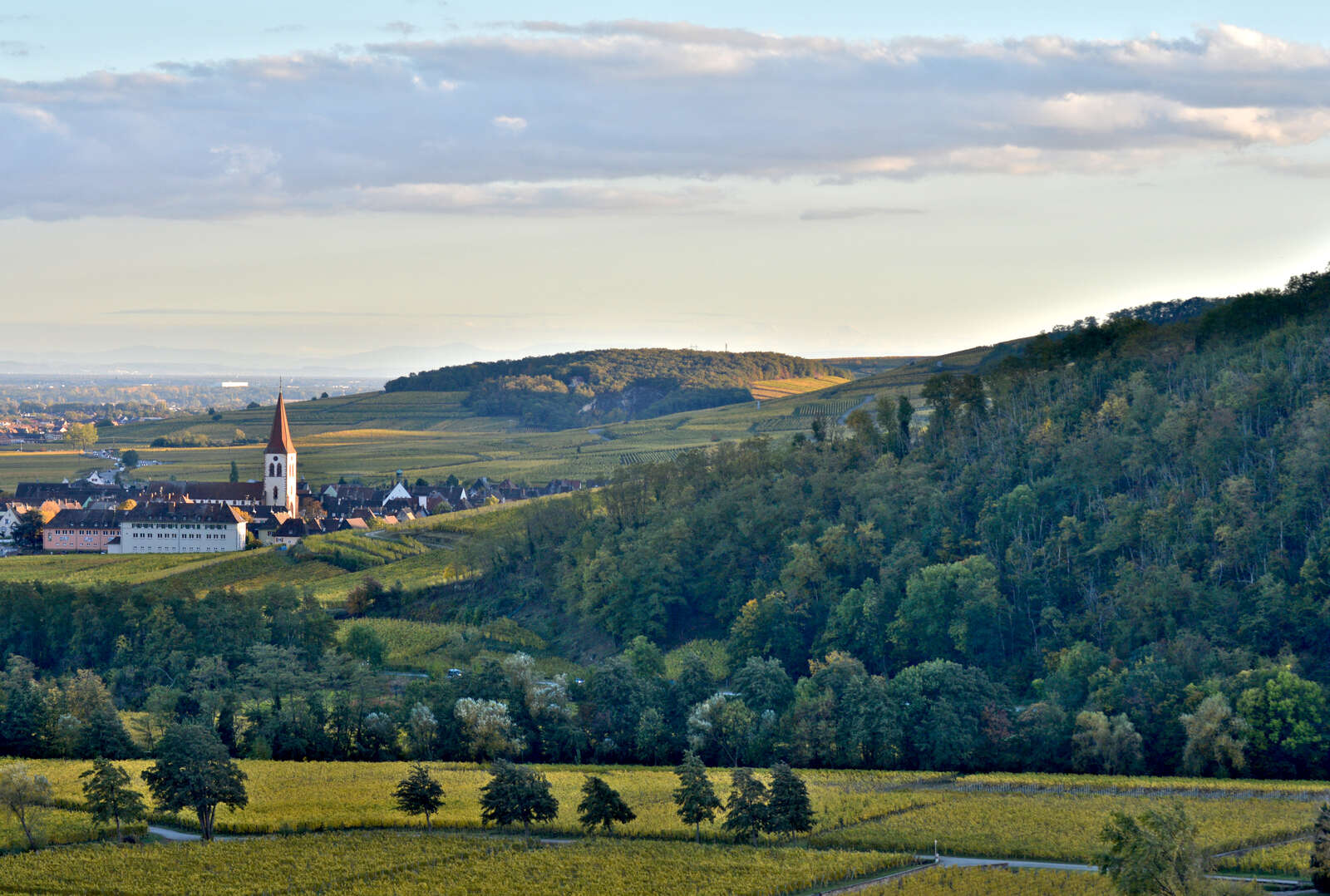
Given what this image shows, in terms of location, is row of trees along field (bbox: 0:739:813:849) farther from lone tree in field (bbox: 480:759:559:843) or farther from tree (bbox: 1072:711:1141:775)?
tree (bbox: 1072:711:1141:775)

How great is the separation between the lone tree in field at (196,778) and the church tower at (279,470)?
103 meters

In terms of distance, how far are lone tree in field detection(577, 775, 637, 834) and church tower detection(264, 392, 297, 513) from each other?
11025cm

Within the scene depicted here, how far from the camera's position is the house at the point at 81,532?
14388 centimetres

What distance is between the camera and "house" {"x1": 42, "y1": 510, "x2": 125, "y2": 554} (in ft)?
472

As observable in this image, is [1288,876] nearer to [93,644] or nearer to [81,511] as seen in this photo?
[93,644]

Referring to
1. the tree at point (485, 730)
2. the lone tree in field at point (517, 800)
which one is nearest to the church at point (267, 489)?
the tree at point (485, 730)

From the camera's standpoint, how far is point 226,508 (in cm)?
14275

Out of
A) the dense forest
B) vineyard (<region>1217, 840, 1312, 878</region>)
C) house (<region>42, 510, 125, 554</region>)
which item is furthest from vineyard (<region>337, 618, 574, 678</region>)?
house (<region>42, 510, 125, 554</region>)

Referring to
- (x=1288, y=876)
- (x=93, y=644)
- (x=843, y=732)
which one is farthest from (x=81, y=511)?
(x=1288, y=876)

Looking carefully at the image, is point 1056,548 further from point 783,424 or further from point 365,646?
point 783,424

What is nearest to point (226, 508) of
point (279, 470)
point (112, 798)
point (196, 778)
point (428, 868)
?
point (279, 470)

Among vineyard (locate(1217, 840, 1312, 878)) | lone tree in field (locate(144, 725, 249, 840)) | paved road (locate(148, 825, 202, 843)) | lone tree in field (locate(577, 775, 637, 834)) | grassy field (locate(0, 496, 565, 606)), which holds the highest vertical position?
grassy field (locate(0, 496, 565, 606))

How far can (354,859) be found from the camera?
51.2m

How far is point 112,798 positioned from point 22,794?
3.54 meters
